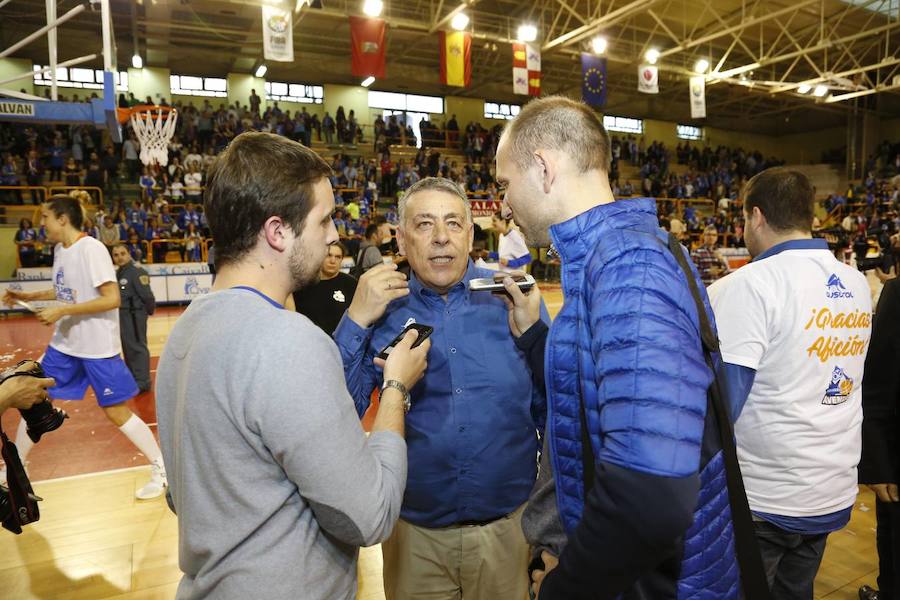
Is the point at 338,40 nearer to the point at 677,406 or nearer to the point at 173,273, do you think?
the point at 173,273

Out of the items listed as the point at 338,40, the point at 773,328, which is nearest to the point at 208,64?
the point at 338,40

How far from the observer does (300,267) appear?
1.34 m

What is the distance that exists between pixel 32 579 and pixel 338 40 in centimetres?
2086

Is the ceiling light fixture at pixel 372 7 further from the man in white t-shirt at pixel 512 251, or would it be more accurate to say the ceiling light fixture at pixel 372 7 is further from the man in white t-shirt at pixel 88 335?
the man in white t-shirt at pixel 88 335

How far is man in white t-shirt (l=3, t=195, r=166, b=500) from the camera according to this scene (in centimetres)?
402

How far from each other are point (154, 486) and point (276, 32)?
1049 cm

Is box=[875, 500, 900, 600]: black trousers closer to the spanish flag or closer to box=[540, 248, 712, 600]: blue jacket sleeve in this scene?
box=[540, 248, 712, 600]: blue jacket sleeve

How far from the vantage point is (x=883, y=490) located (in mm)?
2338

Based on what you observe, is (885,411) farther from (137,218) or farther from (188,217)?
(137,218)

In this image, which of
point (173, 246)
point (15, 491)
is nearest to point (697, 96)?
point (173, 246)

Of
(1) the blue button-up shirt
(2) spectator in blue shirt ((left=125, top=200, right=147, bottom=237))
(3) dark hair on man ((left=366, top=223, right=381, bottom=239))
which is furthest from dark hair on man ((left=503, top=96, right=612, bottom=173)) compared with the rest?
(2) spectator in blue shirt ((left=125, top=200, right=147, bottom=237))

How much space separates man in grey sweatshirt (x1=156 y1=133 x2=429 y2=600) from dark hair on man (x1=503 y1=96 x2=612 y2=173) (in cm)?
49

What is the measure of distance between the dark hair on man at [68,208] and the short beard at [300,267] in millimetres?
3559

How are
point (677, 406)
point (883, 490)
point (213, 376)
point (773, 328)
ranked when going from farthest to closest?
1. point (883, 490)
2. point (773, 328)
3. point (213, 376)
4. point (677, 406)
